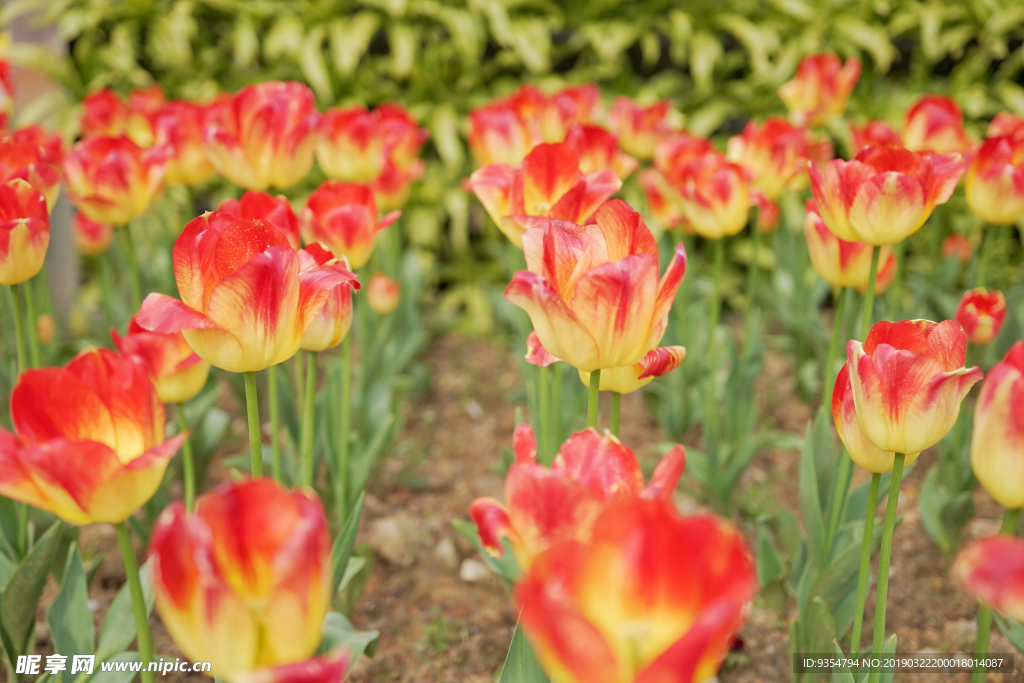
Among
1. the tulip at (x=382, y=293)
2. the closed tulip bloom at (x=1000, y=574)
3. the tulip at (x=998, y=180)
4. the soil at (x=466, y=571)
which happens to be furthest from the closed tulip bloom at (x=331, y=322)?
the tulip at (x=998, y=180)

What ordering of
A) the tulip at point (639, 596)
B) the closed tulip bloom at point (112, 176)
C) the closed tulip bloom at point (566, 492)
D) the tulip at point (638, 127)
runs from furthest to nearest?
the tulip at point (638, 127) < the closed tulip bloom at point (112, 176) < the closed tulip bloom at point (566, 492) < the tulip at point (639, 596)

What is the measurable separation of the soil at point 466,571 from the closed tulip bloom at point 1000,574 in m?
1.12

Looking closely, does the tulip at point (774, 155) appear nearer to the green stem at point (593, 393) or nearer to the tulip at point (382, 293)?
the tulip at point (382, 293)

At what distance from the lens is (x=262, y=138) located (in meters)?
1.52

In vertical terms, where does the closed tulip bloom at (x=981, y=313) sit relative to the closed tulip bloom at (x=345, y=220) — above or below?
below

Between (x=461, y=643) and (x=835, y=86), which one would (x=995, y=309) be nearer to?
(x=835, y=86)

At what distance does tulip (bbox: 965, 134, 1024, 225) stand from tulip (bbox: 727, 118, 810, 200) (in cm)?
43

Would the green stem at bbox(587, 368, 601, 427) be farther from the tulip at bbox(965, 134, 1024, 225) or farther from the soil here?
the tulip at bbox(965, 134, 1024, 225)

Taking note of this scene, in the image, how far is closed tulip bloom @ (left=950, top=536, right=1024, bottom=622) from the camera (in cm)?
53

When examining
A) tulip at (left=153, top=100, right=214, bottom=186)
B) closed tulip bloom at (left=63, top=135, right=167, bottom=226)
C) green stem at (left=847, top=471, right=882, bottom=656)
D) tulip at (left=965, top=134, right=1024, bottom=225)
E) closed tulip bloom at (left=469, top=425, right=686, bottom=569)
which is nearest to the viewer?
closed tulip bloom at (left=469, top=425, right=686, bottom=569)

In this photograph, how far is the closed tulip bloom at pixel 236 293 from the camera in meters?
0.80

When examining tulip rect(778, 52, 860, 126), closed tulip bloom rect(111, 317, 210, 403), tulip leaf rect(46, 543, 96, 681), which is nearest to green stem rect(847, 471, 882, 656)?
closed tulip bloom rect(111, 317, 210, 403)

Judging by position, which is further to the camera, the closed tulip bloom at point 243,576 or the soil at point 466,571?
the soil at point 466,571

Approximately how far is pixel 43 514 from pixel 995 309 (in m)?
2.00
